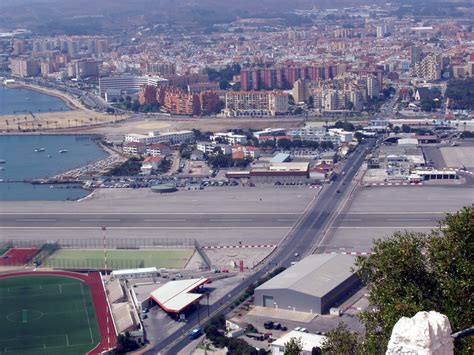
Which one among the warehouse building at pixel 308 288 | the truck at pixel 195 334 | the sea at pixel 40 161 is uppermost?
the warehouse building at pixel 308 288

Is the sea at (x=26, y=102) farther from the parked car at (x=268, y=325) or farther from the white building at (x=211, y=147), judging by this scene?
the parked car at (x=268, y=325)

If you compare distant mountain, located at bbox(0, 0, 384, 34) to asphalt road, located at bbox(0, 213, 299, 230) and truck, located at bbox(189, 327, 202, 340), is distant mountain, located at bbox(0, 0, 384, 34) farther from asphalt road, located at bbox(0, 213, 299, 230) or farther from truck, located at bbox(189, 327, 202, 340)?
truck, located at bbox(189, 327, 202, 340)

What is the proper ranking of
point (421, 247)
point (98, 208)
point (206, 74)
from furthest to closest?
point (206, 74), point (98, 208), point (421, 247)

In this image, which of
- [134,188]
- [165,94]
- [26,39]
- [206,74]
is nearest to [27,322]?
[134,188]

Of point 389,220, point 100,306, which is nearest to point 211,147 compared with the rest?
point 389,220

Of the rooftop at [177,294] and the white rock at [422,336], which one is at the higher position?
the white rock at [422,336]

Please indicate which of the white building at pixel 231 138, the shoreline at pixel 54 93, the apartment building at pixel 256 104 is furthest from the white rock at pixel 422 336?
the shoreline at pixel 54 93

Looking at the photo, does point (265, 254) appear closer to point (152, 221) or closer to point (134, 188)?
point (152, 221)

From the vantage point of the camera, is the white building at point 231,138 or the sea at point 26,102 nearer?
the white building at point 231,138
